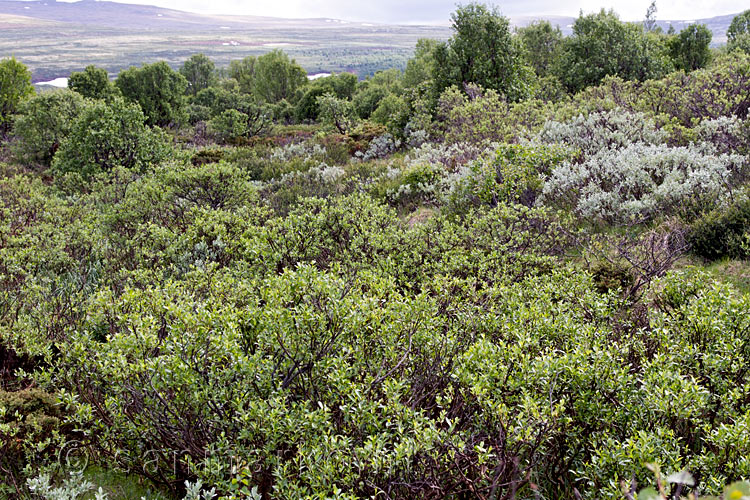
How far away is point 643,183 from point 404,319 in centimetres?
607

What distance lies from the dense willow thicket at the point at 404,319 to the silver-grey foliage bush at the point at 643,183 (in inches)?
1.9

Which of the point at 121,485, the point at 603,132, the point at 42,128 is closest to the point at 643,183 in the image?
the point at 603,132

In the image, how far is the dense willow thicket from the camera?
2865 mm

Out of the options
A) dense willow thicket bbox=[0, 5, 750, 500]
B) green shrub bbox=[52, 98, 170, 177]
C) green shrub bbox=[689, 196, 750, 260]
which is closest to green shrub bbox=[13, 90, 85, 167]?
green shrub bbox=[52, 98, 170, 177]

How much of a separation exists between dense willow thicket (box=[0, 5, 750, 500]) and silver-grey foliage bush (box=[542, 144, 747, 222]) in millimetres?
48

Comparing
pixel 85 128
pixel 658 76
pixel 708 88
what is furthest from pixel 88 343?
pixel 658 76

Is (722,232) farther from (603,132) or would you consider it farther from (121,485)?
(121,485)

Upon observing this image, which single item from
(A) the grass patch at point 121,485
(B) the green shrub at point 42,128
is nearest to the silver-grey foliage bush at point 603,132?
(A) the grass patch at point 121,485

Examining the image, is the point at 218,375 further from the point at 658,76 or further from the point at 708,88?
the point at 658,76

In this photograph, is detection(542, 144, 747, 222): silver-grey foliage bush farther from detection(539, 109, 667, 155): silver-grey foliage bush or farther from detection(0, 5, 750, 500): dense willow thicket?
detection(539, 109, 667, 155): silver-grey foliage bush

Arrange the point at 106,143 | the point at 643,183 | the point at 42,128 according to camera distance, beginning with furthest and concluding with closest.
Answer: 1. the point at 42,128
2. the point at 106,143
3. the point at 643,183

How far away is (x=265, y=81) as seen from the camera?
5369cm

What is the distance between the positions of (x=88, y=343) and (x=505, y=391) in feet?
11.5

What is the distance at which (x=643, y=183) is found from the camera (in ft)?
26.2
